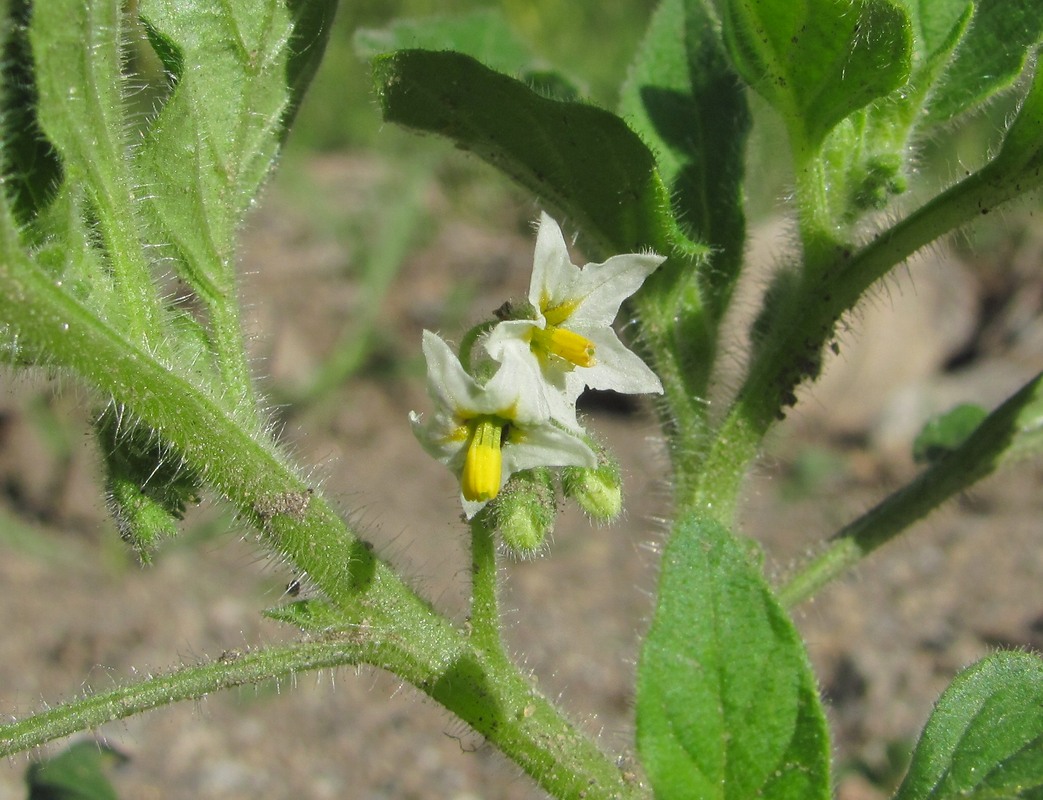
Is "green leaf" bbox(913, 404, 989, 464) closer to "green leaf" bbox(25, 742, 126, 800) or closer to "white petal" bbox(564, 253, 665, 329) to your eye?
"white petal" bbox(564, 253, 665, 329)

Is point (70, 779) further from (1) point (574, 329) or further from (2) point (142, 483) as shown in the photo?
→ (1) point (574, 329)

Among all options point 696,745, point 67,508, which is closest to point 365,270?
point 67,508

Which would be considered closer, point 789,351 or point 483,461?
point 483,461

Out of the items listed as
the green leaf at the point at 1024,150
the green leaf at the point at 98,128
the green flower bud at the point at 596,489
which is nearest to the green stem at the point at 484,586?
the green flower bud at the point at 596,489

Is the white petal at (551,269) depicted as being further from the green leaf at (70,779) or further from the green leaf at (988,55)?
the green leaf at (70,779)

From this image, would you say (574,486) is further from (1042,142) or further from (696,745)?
(1042,142)

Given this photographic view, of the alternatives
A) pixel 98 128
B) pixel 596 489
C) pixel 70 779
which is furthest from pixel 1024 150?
pixel 70 779

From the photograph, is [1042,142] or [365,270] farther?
[365,270]
